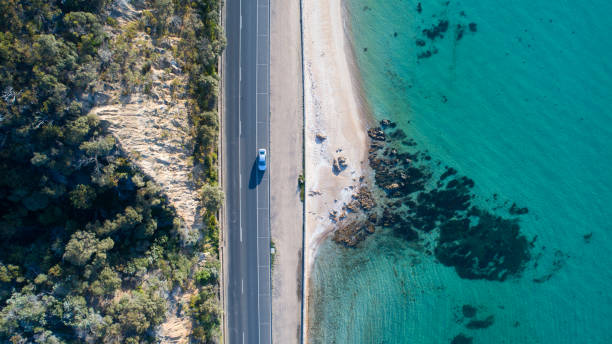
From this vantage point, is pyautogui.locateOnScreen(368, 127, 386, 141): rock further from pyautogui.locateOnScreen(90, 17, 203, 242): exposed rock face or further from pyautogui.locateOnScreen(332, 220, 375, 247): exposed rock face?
pyautogui.locateOnScreen(90, 17, 203, 242): exposed rock face

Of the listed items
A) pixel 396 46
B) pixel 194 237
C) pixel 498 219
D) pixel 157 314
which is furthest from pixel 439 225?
pixel 157 314

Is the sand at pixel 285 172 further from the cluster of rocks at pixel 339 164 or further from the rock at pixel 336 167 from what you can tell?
the cluster of rocks at pixel 339 164

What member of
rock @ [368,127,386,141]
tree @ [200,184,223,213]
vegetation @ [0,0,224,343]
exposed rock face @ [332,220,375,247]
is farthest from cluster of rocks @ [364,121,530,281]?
vegetation @ [0,0,224,343]

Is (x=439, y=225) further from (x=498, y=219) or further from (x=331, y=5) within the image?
(x=331, y=5)

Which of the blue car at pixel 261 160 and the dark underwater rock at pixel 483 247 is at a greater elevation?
the blue car at pixel 261 160

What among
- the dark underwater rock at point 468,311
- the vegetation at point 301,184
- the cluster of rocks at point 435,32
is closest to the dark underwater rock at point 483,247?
the dark underwater rock at point 468,311
